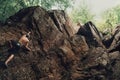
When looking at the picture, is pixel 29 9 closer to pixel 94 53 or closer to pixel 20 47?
pixel 20 47

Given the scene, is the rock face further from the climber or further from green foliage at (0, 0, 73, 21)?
green foliage at (0, 0, 73, 21)

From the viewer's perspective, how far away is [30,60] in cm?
2330

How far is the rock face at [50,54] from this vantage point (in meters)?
22.7

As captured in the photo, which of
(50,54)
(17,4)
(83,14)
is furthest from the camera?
(83,14)

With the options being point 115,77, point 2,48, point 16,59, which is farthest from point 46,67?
point 115,77

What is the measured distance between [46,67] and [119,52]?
7.38 metres

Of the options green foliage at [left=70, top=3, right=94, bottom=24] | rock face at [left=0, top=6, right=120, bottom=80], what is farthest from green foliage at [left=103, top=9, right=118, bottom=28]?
rock face at [left=0, top=6, right=120, bottom=80]

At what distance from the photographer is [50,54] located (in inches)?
942

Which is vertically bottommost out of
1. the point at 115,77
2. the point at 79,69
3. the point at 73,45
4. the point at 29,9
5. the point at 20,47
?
the point at 115,77

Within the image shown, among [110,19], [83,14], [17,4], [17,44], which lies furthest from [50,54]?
[83,14]

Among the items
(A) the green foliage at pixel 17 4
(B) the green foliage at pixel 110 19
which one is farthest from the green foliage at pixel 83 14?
(A) the green foliage at pixel 17 4

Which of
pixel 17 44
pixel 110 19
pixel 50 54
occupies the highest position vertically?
pixel 17 44

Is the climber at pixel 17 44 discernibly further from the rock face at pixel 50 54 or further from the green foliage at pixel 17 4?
the green foliage at pixel 17 4

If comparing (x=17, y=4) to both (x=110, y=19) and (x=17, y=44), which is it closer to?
(x=17, y=44)
